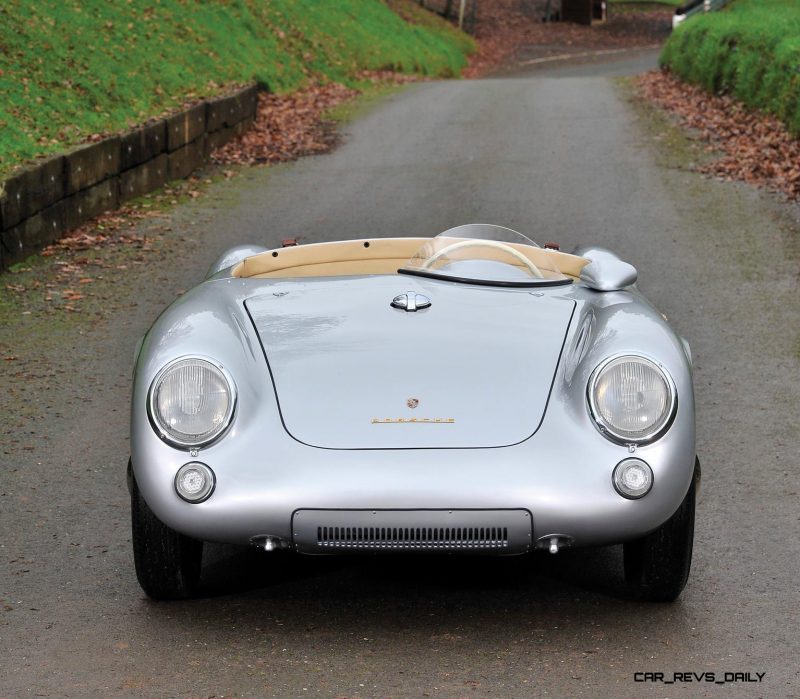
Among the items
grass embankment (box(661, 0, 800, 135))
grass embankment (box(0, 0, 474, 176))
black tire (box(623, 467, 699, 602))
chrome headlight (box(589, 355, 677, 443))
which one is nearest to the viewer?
chrome headlight (box(589, 355, 677, 443))

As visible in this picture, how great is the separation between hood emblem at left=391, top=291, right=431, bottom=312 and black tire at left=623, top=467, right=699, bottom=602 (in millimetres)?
1089

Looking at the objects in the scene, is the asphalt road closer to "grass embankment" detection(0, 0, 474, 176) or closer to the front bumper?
the front bumper

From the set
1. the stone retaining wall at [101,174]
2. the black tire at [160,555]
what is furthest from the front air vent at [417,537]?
the stone retaining wall at [101,174]

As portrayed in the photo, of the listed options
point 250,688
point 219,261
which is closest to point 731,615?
point 250,688

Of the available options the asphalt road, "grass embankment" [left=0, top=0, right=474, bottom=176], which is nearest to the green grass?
"grass embankment" [left=0, top=0, right=474, bottom=176]

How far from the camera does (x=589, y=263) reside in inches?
217

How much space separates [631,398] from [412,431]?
0.72m

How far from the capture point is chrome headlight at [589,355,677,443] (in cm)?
420

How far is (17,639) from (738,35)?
1797cm

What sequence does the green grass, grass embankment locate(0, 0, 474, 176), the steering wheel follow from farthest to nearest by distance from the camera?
the green grass → grass embankment locate(0, 0, 474, 176) → the steering wheel

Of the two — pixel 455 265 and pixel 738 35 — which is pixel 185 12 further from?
Result: pixel 455 265

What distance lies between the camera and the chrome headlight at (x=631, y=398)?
4.20 metres

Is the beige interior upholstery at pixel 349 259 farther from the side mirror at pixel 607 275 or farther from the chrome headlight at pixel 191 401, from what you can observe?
the chrome headlight at pixel 191 401

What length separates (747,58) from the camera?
60.5 ft
